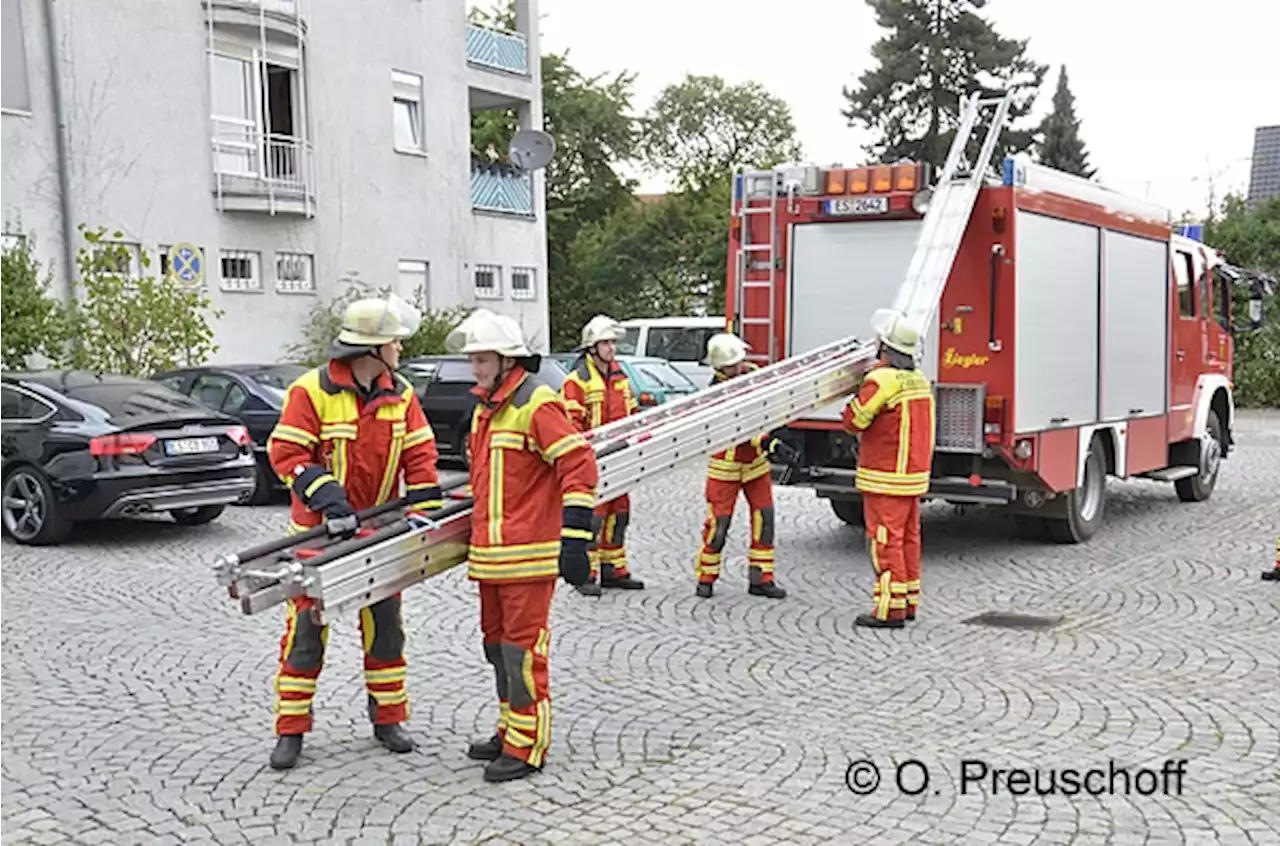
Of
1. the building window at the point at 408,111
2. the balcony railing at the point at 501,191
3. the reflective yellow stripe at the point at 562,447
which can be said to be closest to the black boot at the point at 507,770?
the reflective yellow stripe at the point at 562,447

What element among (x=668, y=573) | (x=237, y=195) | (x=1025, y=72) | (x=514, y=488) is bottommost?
(x=668, y=573)

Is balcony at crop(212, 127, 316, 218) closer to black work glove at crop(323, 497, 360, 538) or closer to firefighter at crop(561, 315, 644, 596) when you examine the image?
firefighter at crop(561, 315, 644, 596)

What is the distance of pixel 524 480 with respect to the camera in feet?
16.3

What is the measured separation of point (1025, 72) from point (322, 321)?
30.8 m

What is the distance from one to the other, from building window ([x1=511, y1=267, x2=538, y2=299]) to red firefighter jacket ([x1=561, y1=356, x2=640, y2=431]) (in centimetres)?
1890

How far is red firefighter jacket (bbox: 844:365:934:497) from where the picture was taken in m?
7.48

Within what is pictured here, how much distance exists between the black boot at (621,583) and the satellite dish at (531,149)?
18986mm

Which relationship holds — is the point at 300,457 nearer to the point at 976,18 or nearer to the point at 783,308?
the point at 783,308

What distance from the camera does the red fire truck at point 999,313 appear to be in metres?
9.17

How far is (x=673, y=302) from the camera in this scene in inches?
1604

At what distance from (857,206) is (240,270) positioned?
14.5m

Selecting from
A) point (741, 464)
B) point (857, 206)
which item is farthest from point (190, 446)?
point (857, 206)

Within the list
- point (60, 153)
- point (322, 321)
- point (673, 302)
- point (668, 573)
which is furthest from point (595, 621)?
point (673, 302)

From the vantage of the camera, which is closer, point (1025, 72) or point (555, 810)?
point (555, 810)
